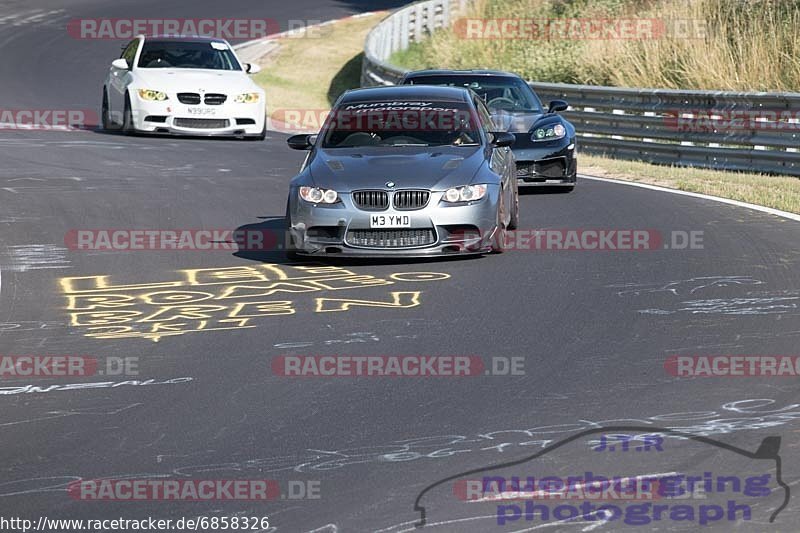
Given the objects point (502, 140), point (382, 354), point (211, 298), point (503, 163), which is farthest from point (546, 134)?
point (382, 354)

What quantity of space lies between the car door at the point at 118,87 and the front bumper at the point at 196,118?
0.61 m

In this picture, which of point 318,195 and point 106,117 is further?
point 106,117

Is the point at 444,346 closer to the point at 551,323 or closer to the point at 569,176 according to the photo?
the point at 551,323

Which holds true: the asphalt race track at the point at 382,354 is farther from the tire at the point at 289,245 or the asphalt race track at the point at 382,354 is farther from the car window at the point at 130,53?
the car window at the point at 130,53

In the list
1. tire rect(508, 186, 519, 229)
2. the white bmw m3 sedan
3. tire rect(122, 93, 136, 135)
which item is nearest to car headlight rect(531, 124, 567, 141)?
tire rect(508, 186, 519, 229)

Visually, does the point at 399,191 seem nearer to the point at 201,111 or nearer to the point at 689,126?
the point at 689,126

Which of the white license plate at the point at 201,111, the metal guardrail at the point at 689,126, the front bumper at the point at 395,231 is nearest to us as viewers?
the front bumper at the point at 395,231

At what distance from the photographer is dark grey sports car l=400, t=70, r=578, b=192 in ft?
56.6

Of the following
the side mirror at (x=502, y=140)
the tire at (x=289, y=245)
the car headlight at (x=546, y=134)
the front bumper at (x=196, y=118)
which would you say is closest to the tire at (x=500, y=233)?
the side mirror at (x=502, y=140)

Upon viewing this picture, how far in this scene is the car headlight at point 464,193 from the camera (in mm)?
12234

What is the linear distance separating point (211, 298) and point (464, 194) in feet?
8.43

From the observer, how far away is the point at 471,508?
5.66 m

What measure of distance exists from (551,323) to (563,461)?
3.32 metres

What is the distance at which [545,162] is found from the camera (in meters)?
17.2
